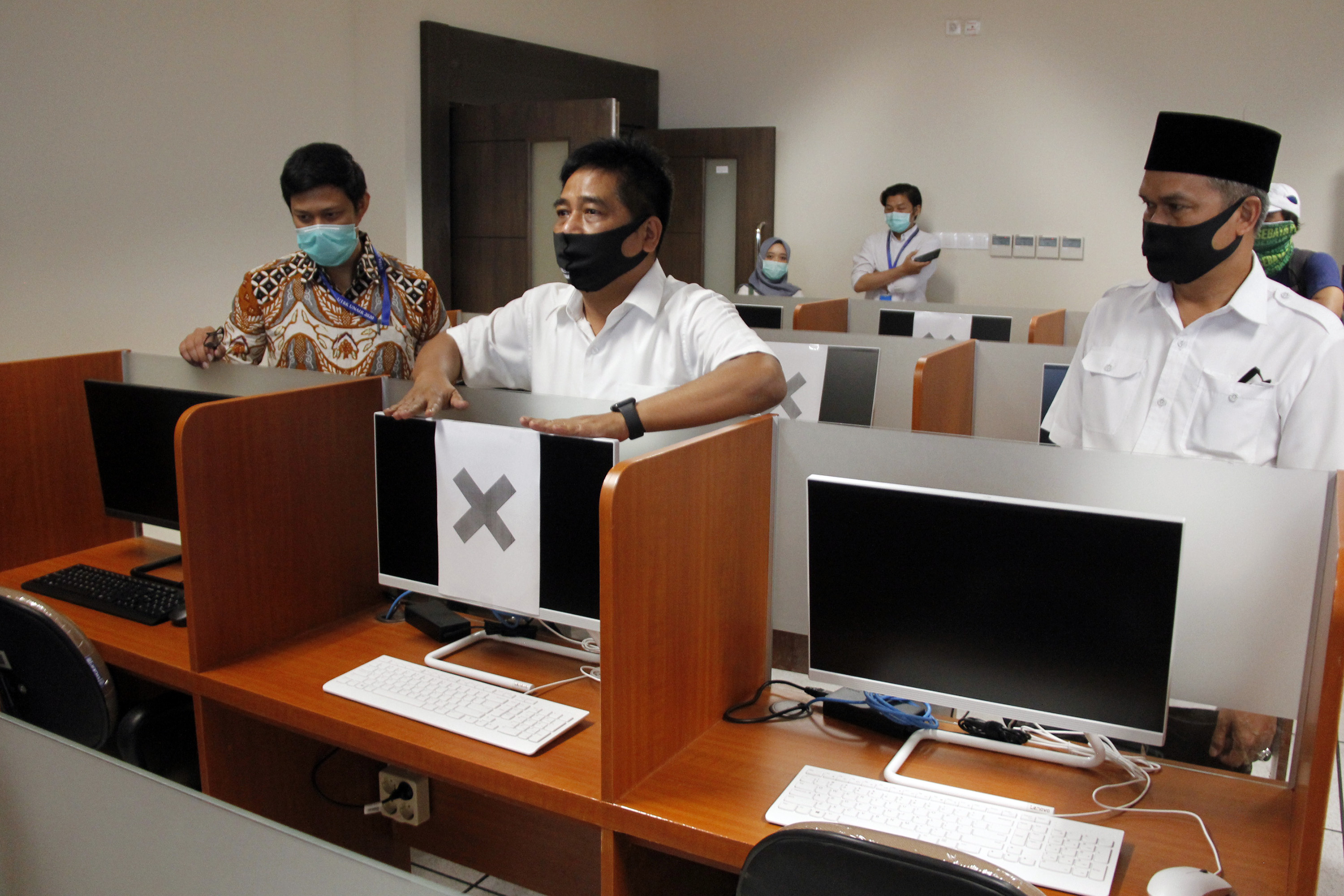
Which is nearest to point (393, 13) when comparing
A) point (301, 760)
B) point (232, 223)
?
point (232, 223)

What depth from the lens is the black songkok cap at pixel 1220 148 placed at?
5.99 ft

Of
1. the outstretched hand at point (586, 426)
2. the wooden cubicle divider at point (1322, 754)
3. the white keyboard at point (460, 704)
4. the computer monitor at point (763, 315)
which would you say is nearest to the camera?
the wooden cubicle divider at point (1322, 754)

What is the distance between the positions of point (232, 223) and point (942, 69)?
449 cm

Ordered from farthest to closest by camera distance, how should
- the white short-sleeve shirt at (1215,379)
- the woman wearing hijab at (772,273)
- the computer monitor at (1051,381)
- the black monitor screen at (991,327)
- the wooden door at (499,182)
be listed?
1. the woman wearing hijab at (772,273)
2. the wooden door at (499,182)
3. the black monitor screen at (991,327)
4. the computer monitor at (1051,381)
5. the white short-sleeve shirt at (1215,379)

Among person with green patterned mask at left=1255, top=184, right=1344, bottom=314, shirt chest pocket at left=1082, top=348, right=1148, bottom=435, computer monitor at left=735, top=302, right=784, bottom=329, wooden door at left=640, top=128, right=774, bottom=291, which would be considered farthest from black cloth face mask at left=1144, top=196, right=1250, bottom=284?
wooden door at left=640, top=128, right=774, bottom=291

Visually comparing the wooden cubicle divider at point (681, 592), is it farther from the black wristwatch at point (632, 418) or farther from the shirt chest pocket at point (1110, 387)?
the shirt chest pocket at point (1110, 387)

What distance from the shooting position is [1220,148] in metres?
1.85

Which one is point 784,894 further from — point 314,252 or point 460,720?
point 314,252

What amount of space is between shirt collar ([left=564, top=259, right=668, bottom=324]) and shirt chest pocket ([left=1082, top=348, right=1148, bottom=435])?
0.86m

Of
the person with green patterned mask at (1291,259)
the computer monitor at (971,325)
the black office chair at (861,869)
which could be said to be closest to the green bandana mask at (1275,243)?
the person with green patterned mask at (1291,259)

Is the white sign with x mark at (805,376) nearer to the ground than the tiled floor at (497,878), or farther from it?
farther from it

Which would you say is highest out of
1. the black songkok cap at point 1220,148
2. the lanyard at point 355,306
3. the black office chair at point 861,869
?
the black songkok cap at point 1220,148

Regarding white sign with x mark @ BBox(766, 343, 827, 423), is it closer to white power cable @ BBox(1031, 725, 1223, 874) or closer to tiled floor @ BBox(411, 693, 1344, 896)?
tiled floor @ BBox(411, 693, 1344, 896)

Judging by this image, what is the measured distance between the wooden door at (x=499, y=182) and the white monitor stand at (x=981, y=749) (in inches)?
171
